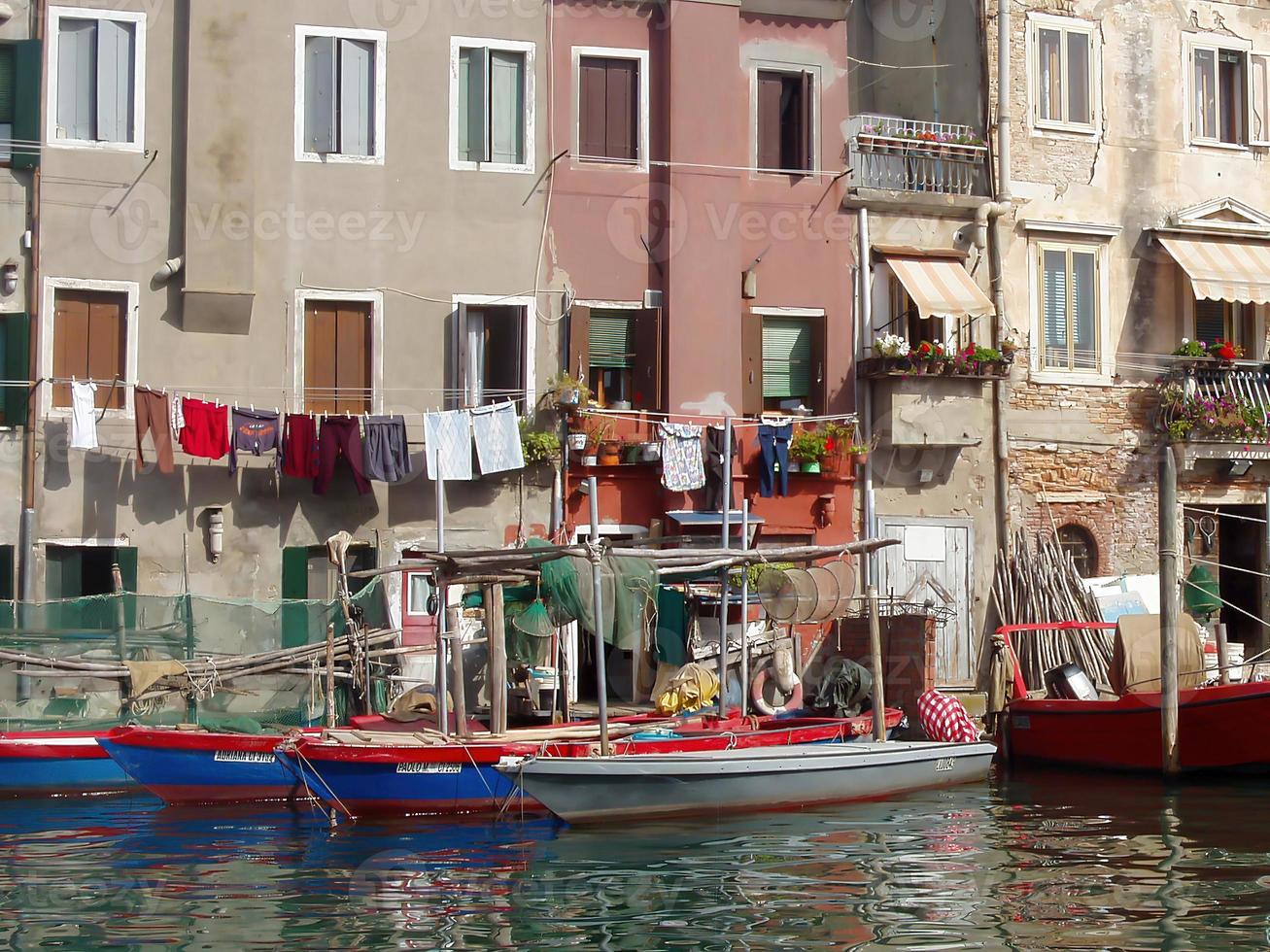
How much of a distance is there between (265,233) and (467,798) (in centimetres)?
858

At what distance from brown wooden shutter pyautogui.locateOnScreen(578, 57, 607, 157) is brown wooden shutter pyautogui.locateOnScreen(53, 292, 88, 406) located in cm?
693

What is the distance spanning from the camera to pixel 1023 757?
2186cm

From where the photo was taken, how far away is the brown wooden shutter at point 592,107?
22.8 meters

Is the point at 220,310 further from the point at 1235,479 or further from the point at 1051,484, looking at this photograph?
the point at 1235,479

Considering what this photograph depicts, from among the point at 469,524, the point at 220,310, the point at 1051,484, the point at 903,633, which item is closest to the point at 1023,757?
the point at 903,633

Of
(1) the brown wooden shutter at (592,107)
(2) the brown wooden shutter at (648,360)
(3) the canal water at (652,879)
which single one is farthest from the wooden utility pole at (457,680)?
(1) the brown wooden shutter at (592,107)

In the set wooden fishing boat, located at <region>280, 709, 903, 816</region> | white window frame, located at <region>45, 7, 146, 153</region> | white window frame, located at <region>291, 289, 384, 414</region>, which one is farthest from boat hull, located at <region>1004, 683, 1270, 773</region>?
white window frame, located at <region>45, 7, 146, 153</region>

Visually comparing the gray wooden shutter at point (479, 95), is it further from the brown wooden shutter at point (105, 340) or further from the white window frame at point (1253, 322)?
the white window frame at point (1253, 322)

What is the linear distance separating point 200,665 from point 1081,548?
12.9m

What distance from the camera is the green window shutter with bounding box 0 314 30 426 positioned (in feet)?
67.5

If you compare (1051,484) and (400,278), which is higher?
(400,278)

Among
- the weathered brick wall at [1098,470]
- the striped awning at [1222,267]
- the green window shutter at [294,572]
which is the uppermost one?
the striped awning at [1222,267]

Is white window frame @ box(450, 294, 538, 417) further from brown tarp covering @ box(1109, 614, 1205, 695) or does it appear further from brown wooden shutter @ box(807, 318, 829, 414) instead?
brown tarp covering @ box(1109, 614, 1205, 695)

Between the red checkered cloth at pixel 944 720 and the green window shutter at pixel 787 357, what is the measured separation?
5084 mm
